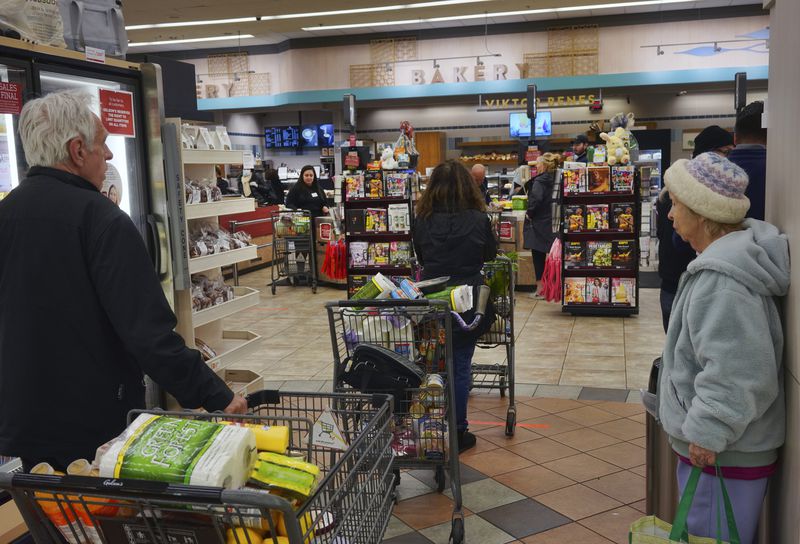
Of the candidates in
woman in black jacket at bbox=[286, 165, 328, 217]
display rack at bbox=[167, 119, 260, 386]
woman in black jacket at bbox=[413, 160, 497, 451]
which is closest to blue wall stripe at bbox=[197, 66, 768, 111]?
woman in black jacket at bbox=[286, 165, 328, 217]

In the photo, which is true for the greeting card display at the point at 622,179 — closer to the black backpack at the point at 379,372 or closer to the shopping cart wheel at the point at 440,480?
the shopping cart wheel at the point at 440,480

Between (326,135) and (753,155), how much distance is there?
56.6ft

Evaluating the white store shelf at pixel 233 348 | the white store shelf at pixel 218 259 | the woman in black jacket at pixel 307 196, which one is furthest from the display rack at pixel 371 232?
the white store shelf at pixel 218 259

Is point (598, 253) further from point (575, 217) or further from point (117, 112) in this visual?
point (117, 112)

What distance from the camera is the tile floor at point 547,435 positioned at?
11.2ft

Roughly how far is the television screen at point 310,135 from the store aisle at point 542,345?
1138cm

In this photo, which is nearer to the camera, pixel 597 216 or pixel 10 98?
pixel 10 98

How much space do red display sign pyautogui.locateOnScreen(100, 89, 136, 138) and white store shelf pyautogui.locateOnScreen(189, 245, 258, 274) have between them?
2.88 feet

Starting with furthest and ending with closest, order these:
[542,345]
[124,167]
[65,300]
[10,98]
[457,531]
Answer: [542,345], [124,167], [457,531], [10,98], [65,300]

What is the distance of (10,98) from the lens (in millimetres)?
2887

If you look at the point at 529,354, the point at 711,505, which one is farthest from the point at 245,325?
the point at 711,505

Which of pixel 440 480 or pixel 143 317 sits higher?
pixel 143 317

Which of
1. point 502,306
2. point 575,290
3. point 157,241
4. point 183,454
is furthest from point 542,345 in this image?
point 183,454

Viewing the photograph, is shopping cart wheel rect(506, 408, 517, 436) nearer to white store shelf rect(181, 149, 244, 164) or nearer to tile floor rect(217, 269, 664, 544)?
tile floor rect(217, 269, 664, 544)
